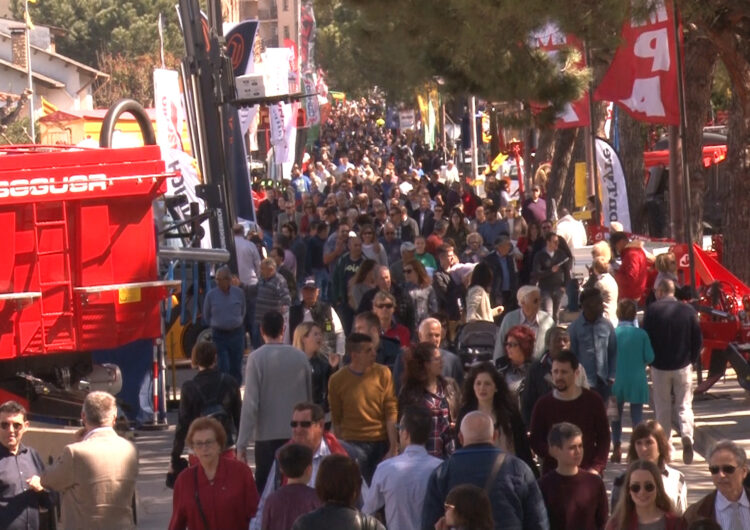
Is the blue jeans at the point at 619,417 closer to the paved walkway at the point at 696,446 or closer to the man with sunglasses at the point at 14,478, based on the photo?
the paved walkway at the point at 696,446

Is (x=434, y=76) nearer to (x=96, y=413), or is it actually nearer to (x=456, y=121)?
(x=96, y=413)

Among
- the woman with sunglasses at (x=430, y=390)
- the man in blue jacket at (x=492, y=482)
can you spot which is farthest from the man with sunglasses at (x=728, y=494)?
the woman with sunglasses at (x=430, y=390)

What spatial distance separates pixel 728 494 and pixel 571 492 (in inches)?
31.9

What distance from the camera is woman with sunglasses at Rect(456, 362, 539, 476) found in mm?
9414

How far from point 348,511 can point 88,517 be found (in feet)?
7.87

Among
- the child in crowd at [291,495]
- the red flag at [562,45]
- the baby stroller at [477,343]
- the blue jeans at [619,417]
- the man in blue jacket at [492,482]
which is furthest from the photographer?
the red flag at [562,45]

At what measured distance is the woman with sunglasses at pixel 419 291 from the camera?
51.4 ft

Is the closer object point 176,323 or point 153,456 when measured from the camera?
point 153,456

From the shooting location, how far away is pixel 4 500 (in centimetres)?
891

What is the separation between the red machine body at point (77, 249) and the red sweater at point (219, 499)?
5930 millimetres

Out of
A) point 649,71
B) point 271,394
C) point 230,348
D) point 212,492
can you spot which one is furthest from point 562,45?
point 212,492

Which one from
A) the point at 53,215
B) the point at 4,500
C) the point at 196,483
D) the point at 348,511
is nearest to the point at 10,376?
the point at 53,215

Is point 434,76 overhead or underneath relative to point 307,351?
overhead

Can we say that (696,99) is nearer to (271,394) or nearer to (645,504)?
(271,394)
